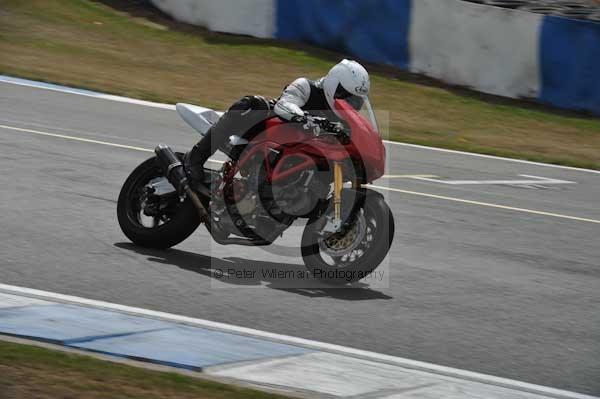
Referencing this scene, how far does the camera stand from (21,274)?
25.4 ft

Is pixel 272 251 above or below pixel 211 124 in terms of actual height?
below

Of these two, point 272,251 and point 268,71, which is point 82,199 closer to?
point 272,251

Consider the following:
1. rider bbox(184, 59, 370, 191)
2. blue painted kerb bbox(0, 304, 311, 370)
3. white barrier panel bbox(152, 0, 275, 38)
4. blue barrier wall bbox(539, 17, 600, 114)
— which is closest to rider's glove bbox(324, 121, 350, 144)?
rider bbox(184, 59, 370, 191)

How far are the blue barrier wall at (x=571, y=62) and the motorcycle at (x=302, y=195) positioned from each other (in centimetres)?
1145

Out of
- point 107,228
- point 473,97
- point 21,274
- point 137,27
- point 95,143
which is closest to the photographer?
point 21,274

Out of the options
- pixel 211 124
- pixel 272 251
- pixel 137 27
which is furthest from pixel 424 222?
pixel 137 27

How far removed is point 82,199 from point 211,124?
85.8 inches

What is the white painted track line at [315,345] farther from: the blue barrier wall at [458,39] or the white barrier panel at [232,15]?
the white barrier panel at [232,15]

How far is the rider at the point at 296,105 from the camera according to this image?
781cm

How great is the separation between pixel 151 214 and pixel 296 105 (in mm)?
1588

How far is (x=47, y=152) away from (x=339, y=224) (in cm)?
543

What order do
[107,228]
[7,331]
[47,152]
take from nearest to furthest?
[7,331] → [107,228] → [47,152]

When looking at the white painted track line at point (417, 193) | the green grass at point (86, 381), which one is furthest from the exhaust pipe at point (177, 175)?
the white painted track line at point (417, 193)

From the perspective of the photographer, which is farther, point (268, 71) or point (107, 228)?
point (268, 71)
